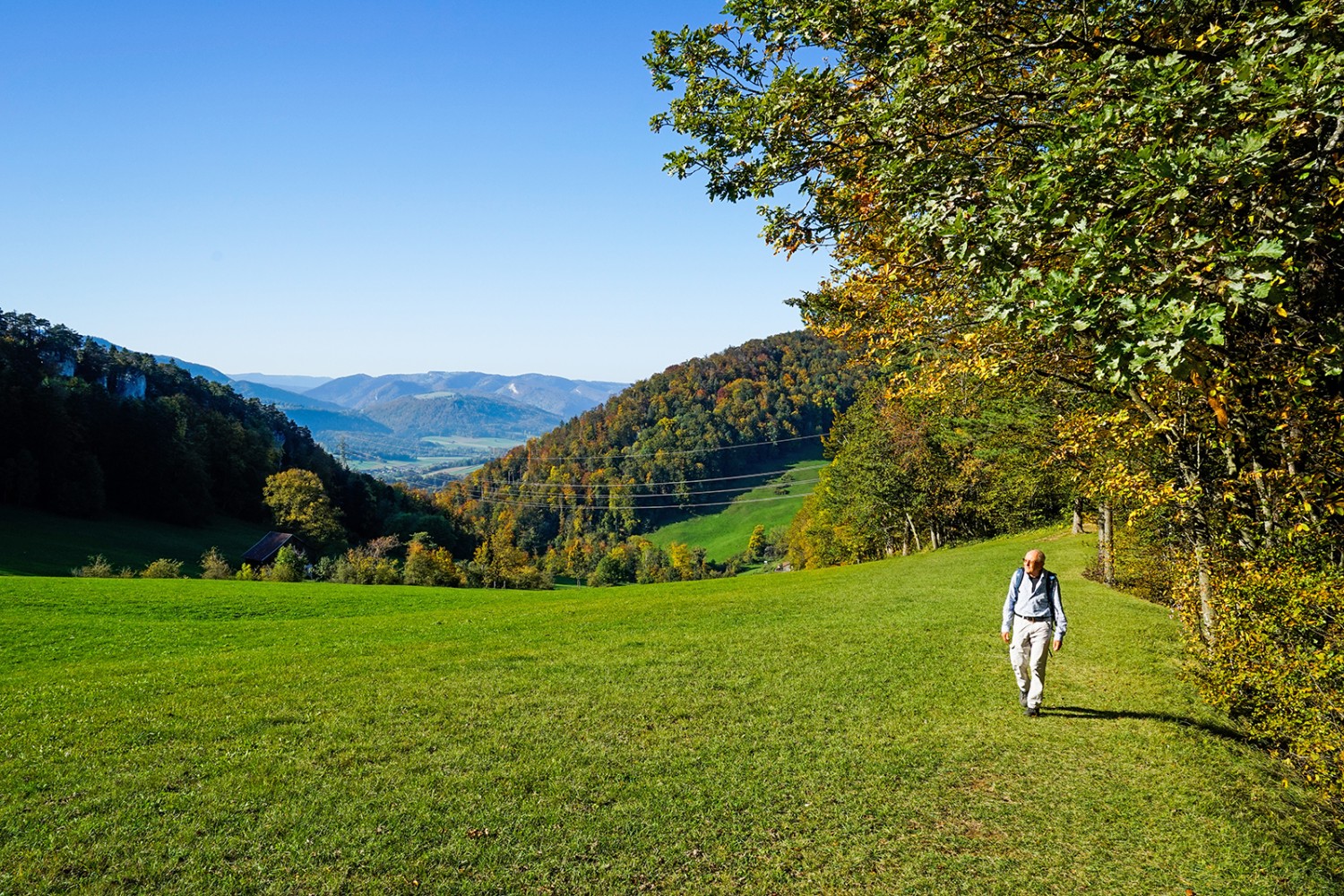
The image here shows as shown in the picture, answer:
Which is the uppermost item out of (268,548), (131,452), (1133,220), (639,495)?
(131,452)

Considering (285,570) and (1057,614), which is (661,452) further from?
(1057,614)

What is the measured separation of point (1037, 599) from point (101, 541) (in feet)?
264

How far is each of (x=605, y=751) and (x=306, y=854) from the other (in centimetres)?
389

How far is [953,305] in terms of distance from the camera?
10.6 meters

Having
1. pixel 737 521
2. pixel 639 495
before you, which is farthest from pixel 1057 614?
pixel 639 495

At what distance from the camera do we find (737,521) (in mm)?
147000

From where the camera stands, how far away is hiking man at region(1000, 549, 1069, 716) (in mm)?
10891

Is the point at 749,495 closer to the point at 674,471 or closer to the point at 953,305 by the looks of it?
the point at 674,471

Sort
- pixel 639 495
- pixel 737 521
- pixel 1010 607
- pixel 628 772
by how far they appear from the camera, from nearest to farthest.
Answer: pixel 628 772
pixel 1010 607
pixel 737 521
pixel 639 495

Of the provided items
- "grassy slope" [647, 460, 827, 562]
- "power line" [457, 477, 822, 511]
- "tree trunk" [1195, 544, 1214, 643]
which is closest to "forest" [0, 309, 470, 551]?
"power line" [457, 477, 822, 511]

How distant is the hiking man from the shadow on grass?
1.73 feet

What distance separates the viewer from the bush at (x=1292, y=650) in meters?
7.19

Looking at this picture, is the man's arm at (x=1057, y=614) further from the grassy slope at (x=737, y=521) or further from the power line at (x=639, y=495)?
the power line at (x=639, y=495)

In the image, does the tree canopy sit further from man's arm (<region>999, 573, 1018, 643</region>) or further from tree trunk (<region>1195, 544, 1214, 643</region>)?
man's arm (<region>999, 573, 1018, 643</region>)
